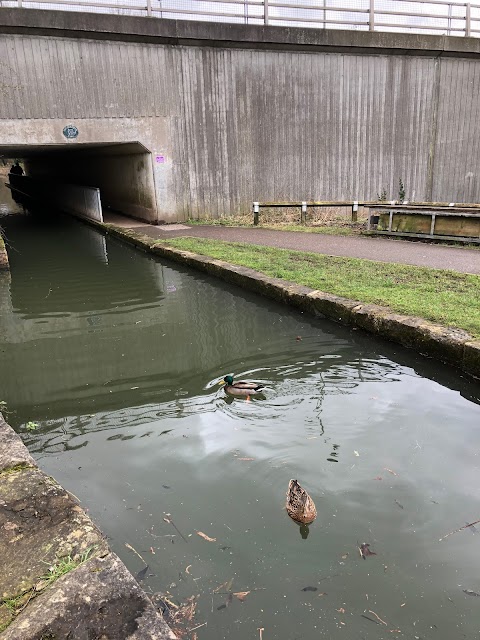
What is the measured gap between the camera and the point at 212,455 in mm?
3686

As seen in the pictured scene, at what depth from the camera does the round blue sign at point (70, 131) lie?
13.1 m

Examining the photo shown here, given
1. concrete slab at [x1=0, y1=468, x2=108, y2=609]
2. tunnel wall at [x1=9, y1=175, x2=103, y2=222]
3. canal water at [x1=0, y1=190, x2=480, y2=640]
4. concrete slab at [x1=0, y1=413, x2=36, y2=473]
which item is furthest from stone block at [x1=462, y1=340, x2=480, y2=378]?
tunnel wall at [x1=9, y1=175, x2=103, y2=222]

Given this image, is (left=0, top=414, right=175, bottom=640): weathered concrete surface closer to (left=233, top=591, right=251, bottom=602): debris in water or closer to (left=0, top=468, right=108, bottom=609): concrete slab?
(left=0, top=468, right=108, bottom=609): concrete slab

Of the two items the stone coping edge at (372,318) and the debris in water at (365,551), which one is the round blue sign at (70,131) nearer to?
the stone coping edge at (372,318)

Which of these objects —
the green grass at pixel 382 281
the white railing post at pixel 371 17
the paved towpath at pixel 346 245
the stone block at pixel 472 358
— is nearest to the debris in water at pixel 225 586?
the stone block at pixel 472 358

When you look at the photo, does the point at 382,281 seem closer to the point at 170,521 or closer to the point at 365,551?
the point at 365,551

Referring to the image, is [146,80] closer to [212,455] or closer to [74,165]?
[74,165]

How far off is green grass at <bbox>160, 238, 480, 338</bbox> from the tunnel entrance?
19.3ft

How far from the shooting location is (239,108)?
49.6 ft

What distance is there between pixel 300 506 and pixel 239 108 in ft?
46.9

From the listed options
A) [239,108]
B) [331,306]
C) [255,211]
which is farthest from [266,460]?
[239,108]

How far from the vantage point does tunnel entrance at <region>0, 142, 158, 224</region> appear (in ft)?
49.1

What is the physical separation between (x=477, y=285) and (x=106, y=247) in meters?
8.94

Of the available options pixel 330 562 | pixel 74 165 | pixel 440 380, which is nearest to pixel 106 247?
pixel 440 380
